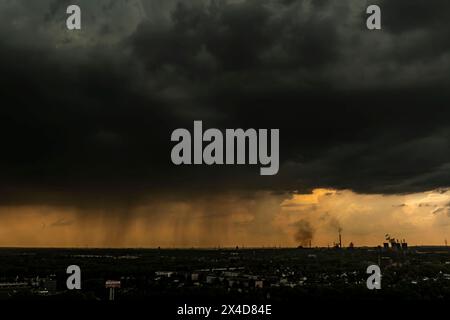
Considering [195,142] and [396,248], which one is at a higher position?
[195,142]

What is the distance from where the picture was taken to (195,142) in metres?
31.2

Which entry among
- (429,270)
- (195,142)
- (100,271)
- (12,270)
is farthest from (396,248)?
(195,142)

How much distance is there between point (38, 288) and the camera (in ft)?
285

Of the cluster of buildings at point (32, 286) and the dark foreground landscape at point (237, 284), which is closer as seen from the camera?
the dark foreground landscape at point (237, 284)

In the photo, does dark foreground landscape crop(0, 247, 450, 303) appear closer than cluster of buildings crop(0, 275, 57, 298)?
Yes

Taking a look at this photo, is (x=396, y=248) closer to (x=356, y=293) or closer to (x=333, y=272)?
(x=333, y=272)

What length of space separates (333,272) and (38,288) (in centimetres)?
5860

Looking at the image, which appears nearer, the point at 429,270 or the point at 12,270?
the point at 429,270

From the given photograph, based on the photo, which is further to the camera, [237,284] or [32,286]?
[32,286]
